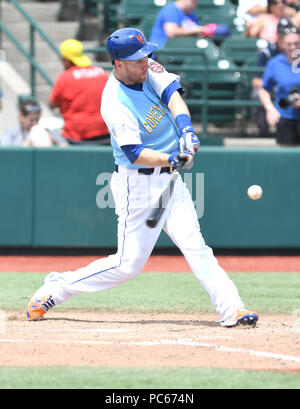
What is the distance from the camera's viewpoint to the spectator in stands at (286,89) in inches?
393

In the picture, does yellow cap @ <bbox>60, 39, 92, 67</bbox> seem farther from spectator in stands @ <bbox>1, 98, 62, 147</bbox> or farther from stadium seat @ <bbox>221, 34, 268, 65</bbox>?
stadium seat @ <bbox>221, 34, 268, 65</bbox>

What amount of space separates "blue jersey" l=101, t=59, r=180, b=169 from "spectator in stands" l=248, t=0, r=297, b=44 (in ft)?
21.2

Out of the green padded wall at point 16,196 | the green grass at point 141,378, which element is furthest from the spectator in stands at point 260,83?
the green grass at point 141,378

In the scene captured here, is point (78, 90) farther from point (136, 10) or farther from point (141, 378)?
point (141, 378)

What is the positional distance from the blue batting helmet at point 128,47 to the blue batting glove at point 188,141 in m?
0.58

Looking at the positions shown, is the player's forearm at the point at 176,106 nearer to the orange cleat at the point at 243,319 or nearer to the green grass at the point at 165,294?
the orange cleat at the point at 243,319

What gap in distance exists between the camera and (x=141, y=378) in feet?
15.3

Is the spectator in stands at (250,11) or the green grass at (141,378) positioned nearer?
the green grass at (141,378)

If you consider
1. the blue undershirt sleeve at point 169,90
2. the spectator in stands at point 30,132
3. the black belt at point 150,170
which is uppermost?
the blue undershirt sleeve at point 169,90

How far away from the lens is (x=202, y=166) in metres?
9.90

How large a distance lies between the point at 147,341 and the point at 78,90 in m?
4.72

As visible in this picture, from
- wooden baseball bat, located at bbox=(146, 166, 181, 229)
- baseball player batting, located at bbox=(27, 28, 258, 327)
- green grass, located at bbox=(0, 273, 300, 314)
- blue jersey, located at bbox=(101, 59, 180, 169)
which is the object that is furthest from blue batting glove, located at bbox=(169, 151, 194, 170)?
green grass, located at bbox=(0, 273, 300, 314)

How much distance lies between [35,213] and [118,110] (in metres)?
4.37

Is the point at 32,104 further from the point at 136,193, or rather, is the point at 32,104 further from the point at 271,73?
the point at 136,193
